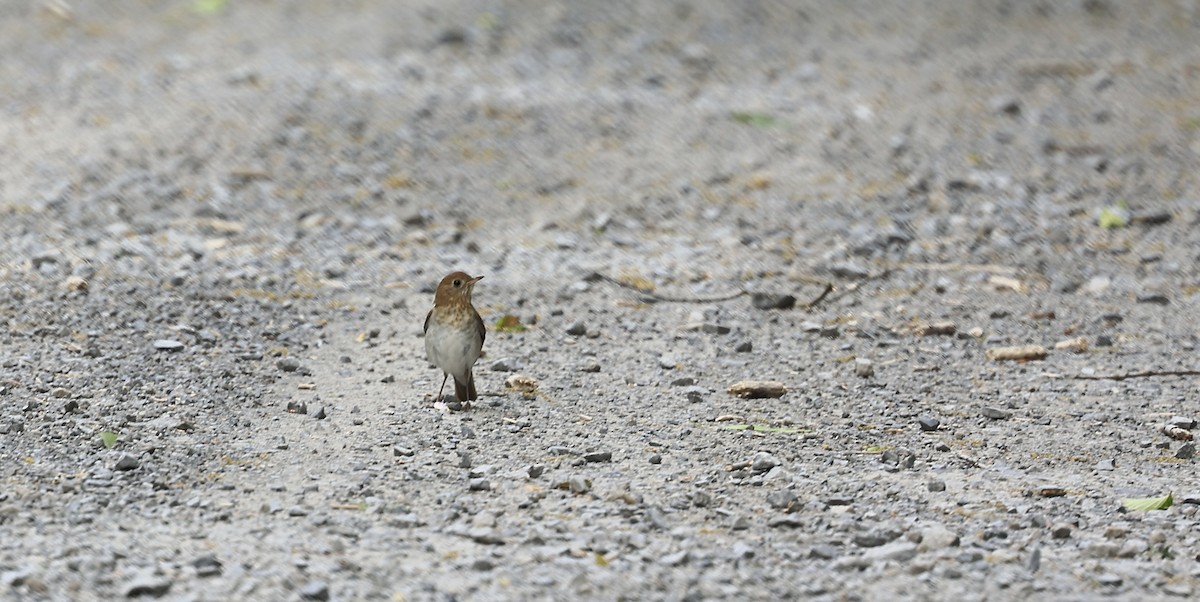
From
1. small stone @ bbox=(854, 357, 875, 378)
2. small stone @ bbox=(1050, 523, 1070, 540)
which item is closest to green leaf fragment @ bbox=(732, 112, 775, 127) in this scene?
small stone @ bbox=(854, 357, 875, 378)

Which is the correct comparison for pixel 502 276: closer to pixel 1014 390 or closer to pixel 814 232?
pixel 814 232

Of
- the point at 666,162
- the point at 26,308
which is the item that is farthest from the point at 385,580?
the point at 666,162

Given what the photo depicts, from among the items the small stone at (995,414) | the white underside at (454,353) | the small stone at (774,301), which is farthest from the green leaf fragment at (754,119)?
the white underside at (454,353)

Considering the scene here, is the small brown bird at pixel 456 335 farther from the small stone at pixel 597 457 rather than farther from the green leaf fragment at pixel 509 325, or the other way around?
the green leaf fragment at pixel 509 325

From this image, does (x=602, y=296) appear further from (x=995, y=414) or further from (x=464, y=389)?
(x=995, y=414)

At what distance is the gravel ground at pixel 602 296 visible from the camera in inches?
165

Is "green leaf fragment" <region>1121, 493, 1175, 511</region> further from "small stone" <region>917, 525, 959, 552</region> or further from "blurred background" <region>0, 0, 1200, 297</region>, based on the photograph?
"blurred background" <region>0, 0, 1200, 297</region>

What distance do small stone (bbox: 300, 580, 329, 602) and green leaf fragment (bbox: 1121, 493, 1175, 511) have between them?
2.55 m

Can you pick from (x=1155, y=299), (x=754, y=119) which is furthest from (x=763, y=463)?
(x=754, y=119)

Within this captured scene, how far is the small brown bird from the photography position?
5457mm

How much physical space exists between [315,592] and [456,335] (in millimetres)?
1834

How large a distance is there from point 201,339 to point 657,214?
327 centimetres

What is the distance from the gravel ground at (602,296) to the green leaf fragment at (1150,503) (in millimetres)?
52

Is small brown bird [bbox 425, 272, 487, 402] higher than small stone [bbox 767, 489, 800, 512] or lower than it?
higher
